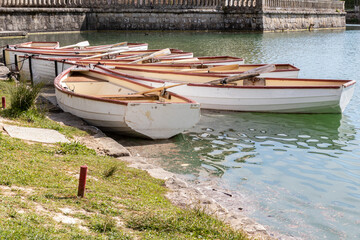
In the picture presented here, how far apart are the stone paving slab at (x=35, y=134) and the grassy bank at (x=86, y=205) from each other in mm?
816

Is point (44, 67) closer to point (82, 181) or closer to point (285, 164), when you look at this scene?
point (285, 164)

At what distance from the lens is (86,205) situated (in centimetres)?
552

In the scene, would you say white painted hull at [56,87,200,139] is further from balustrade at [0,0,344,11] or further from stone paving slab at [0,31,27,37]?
balustrade at [0,0,344,11]

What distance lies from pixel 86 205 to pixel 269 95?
8.24 meters

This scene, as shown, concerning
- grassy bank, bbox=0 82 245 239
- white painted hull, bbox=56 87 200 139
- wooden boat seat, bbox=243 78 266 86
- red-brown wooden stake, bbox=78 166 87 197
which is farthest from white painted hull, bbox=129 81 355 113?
red-brown wooden stake, bbox=78 166 87 197

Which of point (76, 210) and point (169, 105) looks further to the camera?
point (169, 105)

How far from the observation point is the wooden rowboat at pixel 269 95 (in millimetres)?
12781

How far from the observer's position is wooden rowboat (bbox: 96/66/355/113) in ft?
41.9

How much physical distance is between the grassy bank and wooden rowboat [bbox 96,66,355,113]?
5.87m

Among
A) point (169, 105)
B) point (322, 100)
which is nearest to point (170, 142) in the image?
point (169, 105)

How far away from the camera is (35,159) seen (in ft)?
22.7

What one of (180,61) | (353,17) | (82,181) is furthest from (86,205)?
(353,17)

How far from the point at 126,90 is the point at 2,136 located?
15.4 feet

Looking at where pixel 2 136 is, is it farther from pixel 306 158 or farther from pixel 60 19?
pixel 60 19
